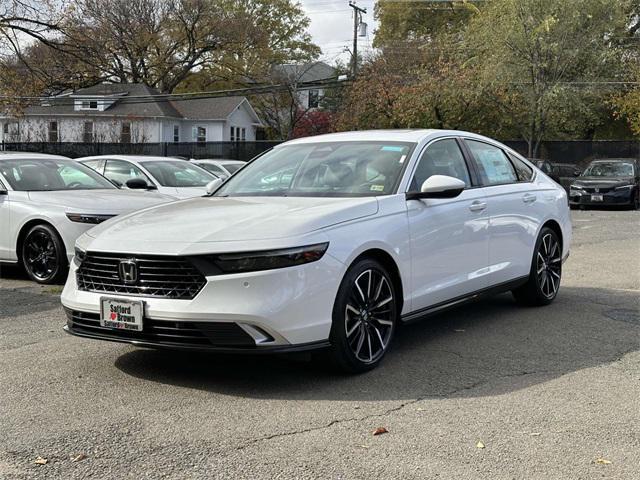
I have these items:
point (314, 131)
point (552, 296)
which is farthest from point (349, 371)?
point (314, 131)

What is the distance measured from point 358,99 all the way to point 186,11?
64.6 ft

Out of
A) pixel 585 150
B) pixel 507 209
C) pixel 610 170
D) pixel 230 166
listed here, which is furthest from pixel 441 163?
pixel 585 150

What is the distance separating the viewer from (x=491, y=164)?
6949 millimetres

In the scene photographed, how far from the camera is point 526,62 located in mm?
30281

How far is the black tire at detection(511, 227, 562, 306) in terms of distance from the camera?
286 inches

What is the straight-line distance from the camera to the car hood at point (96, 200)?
8648mm

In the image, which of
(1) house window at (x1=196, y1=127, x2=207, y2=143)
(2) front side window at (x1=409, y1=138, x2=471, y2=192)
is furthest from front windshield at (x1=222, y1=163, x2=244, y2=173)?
(1) house window at (x1=196, y1=127, x2=207, y2=143)

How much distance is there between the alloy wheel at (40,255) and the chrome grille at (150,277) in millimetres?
4052

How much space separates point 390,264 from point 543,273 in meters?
2.73

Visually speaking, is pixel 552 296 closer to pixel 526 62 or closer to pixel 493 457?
pixel 493 457

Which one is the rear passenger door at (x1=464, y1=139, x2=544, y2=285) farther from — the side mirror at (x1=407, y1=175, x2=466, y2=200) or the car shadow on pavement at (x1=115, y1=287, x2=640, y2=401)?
the side mirror at (x1=407, y1=175, x2=466, y2=200)

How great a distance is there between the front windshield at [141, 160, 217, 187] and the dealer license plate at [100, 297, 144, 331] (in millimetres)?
7796

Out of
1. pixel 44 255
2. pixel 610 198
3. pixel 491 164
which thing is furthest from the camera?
pixel 610 198

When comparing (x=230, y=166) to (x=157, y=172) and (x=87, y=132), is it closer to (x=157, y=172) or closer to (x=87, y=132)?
(x=157, y=172)
